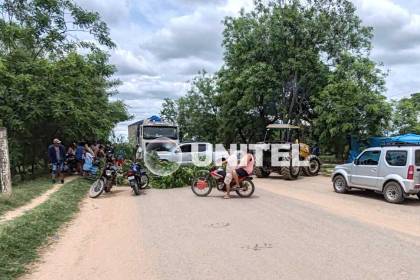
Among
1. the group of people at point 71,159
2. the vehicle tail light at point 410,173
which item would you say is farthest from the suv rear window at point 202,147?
the vehicle tail light at point 410,173

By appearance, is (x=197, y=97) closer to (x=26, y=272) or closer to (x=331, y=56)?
(x=331, y=56)

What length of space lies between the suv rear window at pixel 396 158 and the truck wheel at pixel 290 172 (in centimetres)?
653

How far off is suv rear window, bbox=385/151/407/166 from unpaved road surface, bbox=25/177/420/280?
1.20 m

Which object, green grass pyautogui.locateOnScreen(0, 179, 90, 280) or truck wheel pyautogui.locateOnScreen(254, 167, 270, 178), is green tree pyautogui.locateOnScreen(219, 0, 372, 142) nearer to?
truck wheel pyautogui.locateOnScreen(254, 167, 270, 178)

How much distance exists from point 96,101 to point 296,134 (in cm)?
1081

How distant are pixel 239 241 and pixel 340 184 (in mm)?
8300

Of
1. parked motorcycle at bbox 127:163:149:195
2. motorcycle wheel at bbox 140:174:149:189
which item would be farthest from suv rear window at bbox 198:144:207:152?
parked motorcycle at bbox 127:163:149:195

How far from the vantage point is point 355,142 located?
22578 mm

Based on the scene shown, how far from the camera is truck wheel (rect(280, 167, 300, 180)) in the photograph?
19.2m

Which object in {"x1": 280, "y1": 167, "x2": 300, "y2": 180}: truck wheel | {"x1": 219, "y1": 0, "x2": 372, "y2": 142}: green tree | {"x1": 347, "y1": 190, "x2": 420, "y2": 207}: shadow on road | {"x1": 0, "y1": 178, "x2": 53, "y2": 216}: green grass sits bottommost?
{"x1": 347, "y1": 190, "x2": 420, "y2": 207}: shadow on road

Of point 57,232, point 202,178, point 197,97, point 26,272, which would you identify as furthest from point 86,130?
point 197,97

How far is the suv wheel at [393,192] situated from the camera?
12.3 metres

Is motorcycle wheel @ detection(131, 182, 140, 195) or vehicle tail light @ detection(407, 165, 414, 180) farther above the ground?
vehicle tail light @ detection(407, 165, 414, 180)

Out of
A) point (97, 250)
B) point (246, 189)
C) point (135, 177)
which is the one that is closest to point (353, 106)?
point (246, 189)
